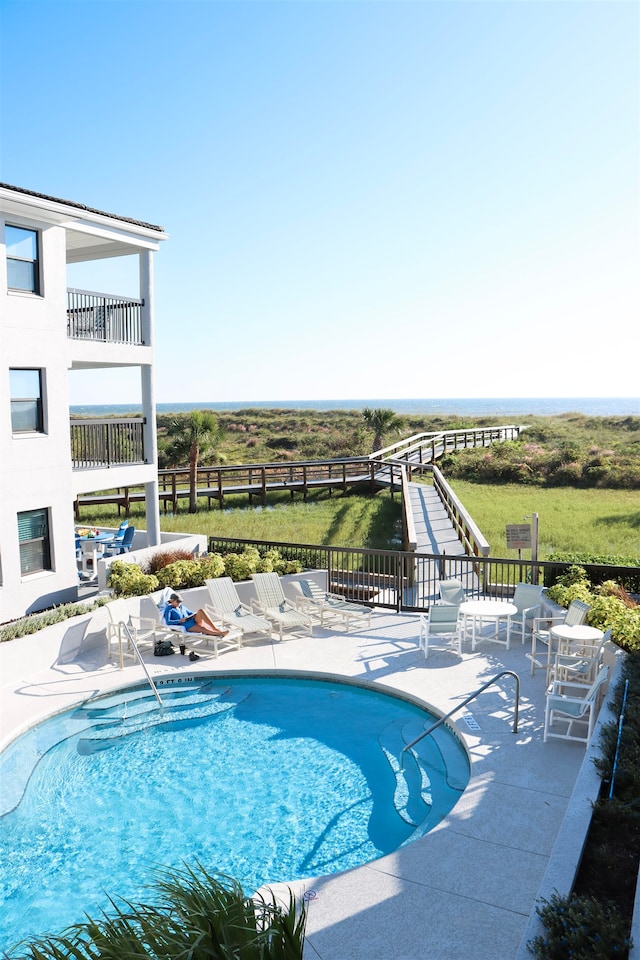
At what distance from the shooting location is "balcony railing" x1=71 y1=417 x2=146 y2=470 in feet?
51.3

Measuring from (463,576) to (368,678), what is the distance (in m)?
5.77

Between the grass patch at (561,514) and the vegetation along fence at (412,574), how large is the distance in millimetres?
6282

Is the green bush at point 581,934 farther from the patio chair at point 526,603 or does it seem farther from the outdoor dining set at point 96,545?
the outdoor dining set at point 96,545

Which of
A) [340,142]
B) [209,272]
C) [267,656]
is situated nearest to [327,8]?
[340,142]

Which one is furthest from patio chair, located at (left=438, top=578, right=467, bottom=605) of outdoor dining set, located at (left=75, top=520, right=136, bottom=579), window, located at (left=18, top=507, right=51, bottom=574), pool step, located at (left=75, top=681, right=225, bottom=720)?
outdoor dining set, located at (left=75, top=520, right=136, bottom=579)

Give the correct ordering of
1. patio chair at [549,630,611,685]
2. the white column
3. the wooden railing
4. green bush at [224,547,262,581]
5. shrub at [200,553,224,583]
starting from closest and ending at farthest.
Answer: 1. patio chair at [549,630,611,685]
2. shrub at [200,553,224,583]
3. green bush at [224,547,262,581]
4. the white column
5. the wooden railing

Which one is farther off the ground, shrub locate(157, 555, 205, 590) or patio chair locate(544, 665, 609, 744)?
shrub locate(157, 555, 205, 590)

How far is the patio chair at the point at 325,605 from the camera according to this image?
42.5 feet

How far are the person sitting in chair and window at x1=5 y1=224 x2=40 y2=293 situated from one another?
21.1 ft

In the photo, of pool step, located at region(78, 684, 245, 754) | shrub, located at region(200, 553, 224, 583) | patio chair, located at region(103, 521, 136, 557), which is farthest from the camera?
patio chair, located at region(103, 521, 136, 557)

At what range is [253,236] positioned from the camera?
53.7 metres

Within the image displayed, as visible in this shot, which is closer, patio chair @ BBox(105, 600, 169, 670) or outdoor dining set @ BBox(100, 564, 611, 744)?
outdoor dining set @ BBox(100, 564, 611, 744)

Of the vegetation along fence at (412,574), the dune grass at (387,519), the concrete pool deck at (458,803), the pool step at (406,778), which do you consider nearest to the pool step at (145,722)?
the concrete pool deck at (458,803)

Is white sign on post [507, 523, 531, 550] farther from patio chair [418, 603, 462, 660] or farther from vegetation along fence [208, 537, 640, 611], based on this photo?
patio chair [418, 603, 462, 660]
